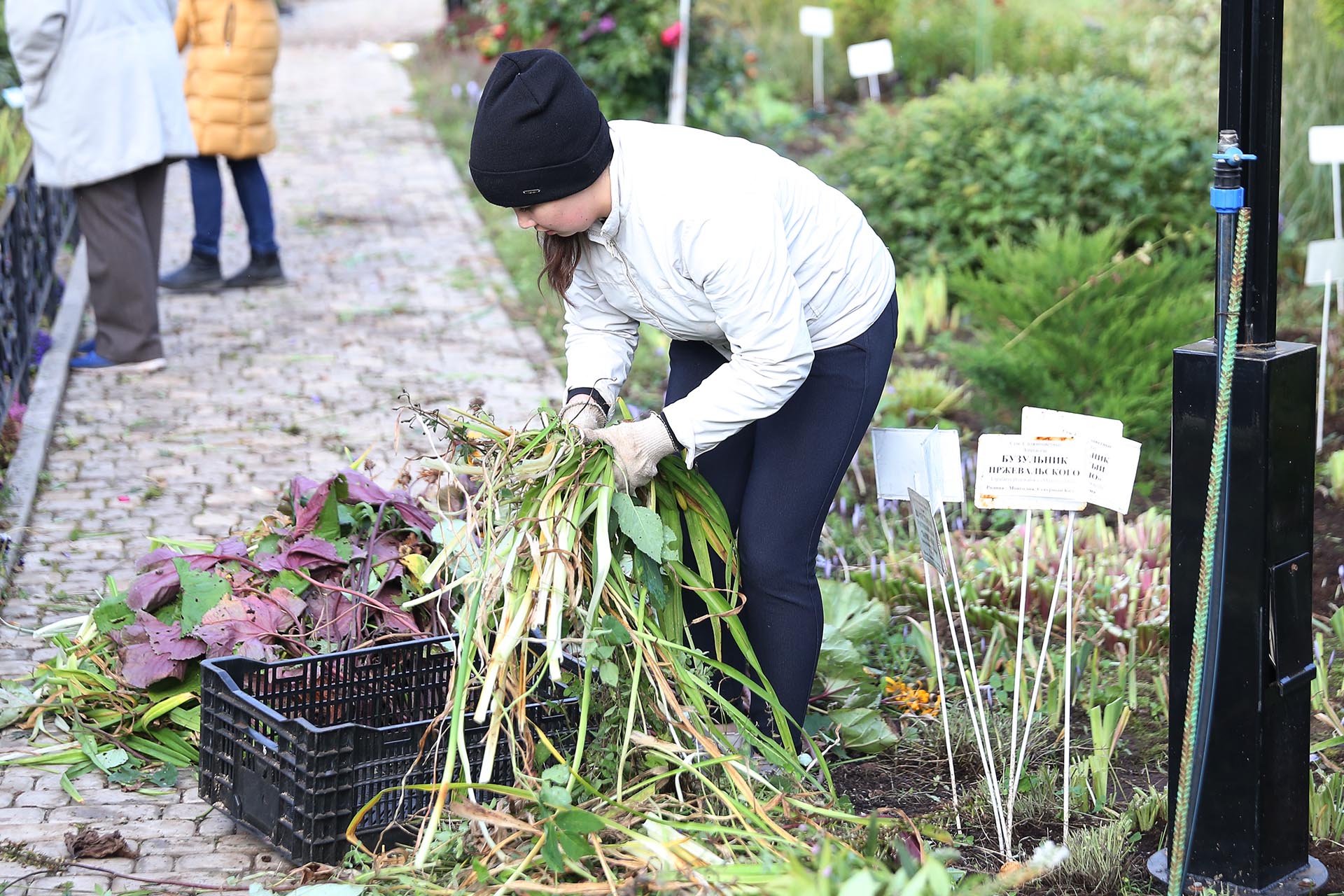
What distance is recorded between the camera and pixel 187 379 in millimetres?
6156

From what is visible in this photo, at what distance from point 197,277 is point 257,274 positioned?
0.30 m

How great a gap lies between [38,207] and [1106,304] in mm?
4848

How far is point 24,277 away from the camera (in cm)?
596

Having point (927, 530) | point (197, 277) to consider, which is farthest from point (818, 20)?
point (927, 530)

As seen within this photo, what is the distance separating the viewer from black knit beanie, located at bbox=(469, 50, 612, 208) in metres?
2.45

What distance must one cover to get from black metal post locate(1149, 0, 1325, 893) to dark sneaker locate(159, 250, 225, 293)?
19.6 feet

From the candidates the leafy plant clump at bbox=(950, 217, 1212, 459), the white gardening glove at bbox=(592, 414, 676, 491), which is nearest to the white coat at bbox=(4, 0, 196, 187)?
the leafy plant clump at bbox=(950, 217, 1212, 459)

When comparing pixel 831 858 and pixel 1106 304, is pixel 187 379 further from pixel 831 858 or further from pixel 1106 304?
pixel 831 858

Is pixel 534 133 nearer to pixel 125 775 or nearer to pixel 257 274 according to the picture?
pixel 125 775

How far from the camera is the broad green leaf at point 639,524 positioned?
2.62m

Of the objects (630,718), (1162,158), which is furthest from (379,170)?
(630,718)

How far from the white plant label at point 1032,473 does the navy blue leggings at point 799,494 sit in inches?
10.9

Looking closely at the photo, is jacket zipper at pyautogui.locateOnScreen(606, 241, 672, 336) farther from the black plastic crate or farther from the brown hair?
the black plastic crate

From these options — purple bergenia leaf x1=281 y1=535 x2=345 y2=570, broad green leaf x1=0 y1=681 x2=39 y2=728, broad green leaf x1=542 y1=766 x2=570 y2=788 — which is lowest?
broad green leaf x1=0 y1=681 x2=39 y2=728
